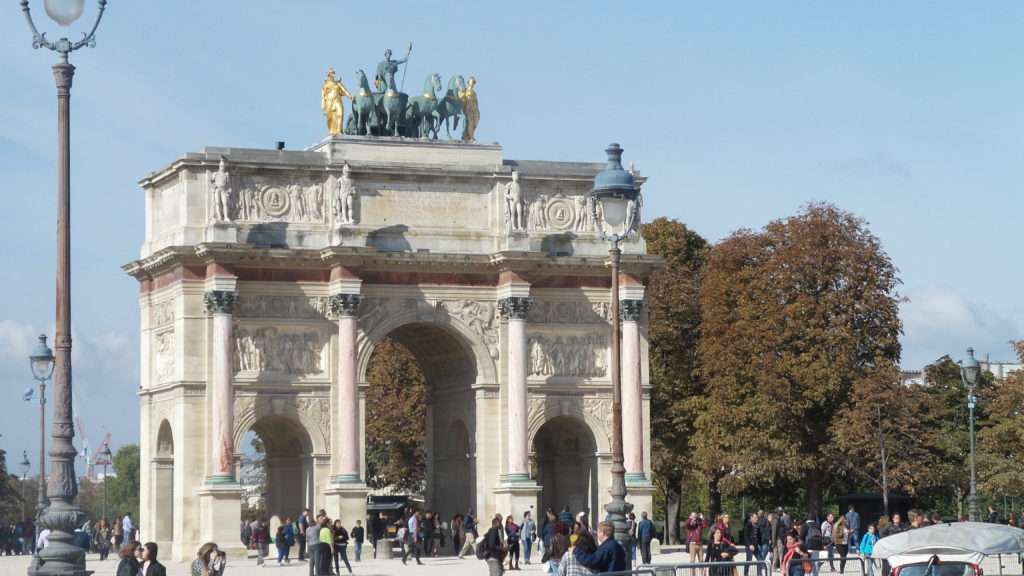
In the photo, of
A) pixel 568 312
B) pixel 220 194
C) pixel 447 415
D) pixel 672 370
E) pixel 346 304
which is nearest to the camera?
pixel 220 194

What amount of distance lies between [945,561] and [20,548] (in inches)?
2062

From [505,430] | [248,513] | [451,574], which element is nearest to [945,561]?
[451,574]

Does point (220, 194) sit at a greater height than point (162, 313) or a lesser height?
greater

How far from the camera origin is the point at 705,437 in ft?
251

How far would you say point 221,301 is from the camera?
61000mm

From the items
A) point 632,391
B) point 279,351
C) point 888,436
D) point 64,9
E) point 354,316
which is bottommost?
point 888,436

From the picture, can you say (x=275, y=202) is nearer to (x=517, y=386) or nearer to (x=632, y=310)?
(x=517, y=386)

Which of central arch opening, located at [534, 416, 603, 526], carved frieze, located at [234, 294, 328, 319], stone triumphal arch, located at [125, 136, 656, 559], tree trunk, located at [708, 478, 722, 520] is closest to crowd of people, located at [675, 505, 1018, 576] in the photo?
central arch opening, located at [534, 416, 603, 526]

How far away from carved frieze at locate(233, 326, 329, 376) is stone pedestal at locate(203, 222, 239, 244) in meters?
2.52

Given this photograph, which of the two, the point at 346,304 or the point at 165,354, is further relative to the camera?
the point at 165,354

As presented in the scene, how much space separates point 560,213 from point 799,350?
12.1 metres

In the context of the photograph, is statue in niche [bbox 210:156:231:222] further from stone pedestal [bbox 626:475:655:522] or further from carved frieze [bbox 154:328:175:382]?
stone pedestal [bbox 626:475:655:522]

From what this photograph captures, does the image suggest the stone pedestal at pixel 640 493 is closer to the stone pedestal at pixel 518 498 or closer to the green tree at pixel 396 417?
the stone pedestal at pixel 518 498

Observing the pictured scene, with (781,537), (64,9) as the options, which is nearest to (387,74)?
(781,537)
